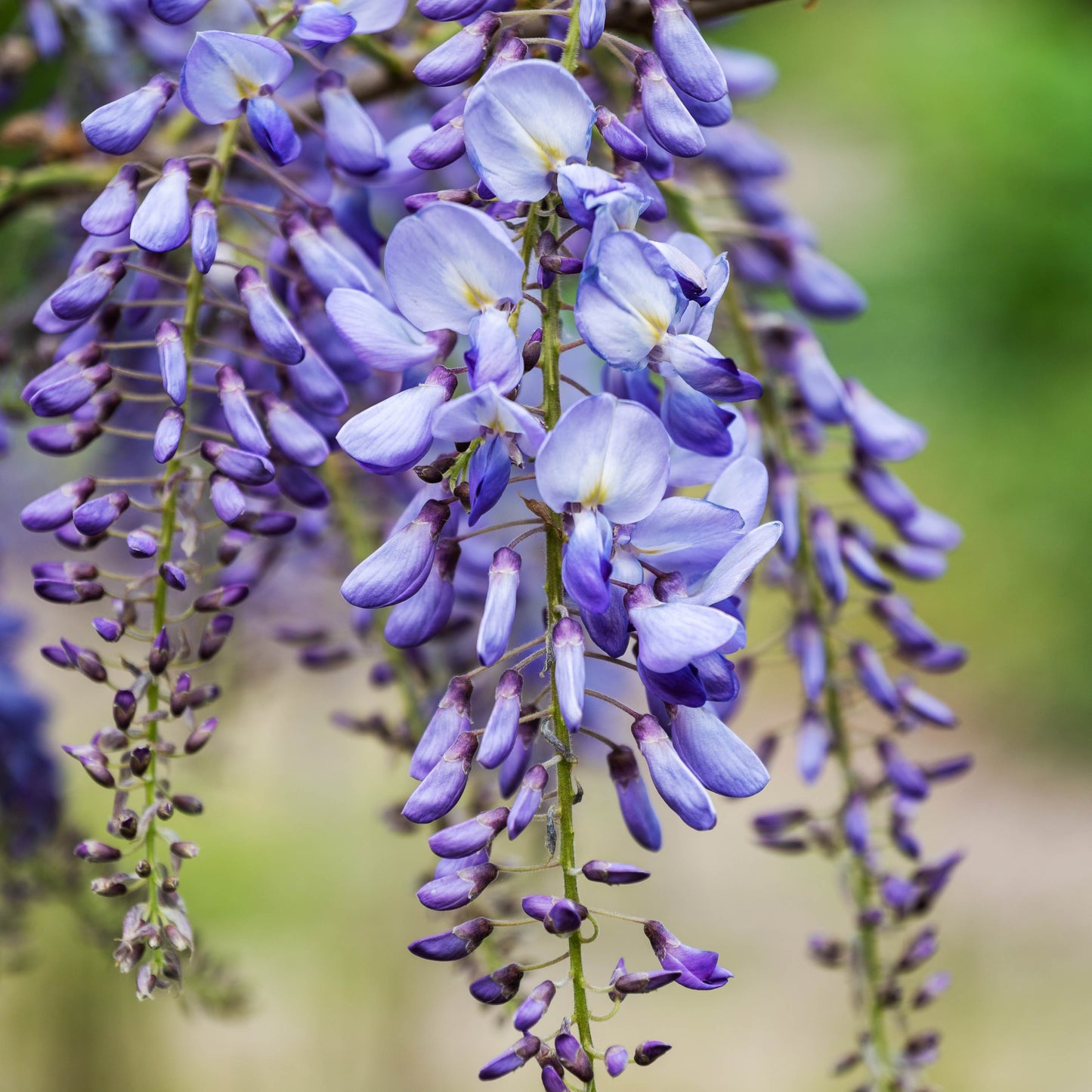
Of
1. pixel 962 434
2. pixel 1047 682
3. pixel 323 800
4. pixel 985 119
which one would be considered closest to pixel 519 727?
pixel 323 800

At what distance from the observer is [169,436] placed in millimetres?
470

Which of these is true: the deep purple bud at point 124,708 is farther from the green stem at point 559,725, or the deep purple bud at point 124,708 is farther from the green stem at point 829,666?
the green stem at point 829,666

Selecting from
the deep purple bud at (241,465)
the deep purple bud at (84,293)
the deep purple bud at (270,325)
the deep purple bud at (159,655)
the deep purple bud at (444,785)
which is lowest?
the deep purple bud at (444,785)

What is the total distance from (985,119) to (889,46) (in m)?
0.96

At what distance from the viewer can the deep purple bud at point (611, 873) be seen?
1.36 feet

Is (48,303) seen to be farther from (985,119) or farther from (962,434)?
(985,119)

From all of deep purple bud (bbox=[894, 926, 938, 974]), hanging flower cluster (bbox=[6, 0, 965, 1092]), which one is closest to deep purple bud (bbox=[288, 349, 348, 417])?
hanging flower cluster (bbox=[6, 0, 965, 1092])

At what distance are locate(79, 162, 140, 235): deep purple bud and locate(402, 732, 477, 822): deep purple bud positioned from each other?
0.26 m

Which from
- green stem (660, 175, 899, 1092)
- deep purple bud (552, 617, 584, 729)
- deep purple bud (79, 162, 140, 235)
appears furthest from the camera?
green stem (660, 175, 899, 1092)

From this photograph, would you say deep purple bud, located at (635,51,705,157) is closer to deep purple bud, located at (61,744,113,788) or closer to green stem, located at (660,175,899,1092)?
green stem, located at (660,175,899,1092)

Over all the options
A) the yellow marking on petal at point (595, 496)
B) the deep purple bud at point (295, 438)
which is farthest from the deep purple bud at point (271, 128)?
the yellow marking on petal at point (595, 496)

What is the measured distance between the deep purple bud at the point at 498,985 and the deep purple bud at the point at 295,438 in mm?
226

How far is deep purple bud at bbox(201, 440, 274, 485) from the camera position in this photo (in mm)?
479

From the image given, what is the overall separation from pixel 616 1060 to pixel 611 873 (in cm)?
6
